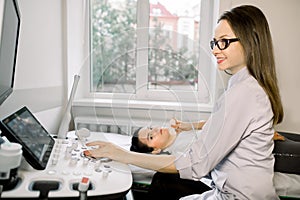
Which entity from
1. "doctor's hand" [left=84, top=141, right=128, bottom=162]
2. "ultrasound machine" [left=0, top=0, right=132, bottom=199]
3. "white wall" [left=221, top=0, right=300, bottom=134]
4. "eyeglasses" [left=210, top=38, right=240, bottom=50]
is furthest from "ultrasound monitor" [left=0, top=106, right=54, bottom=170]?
"white wall" [left=221, top=0, right=300, bottom=134]

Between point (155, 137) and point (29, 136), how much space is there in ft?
1.83

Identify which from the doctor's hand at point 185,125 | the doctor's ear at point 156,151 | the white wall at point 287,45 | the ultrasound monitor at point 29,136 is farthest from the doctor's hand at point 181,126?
the white wall at point 287,45

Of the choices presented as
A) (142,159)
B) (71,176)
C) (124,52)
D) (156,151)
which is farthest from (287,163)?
(124,52)

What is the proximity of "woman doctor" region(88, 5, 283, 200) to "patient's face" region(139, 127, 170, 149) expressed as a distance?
0.20 m

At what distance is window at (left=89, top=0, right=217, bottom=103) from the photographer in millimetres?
1810

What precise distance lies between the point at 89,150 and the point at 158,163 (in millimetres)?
284

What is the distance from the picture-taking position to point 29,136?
1.01 m

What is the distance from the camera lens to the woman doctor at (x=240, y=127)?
1.01 meters

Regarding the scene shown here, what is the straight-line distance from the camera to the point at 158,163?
1087 millimetres

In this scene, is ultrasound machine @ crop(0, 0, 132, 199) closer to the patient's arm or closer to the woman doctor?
the patient's arm

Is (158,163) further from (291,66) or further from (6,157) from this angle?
(291,66)

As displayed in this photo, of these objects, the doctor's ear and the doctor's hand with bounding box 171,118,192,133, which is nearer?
the doctor's ear

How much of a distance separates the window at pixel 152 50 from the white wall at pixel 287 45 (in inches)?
13.1

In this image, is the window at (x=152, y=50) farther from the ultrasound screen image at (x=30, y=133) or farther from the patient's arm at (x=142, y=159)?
the ultrasound screen image at (x=30, y=133)
